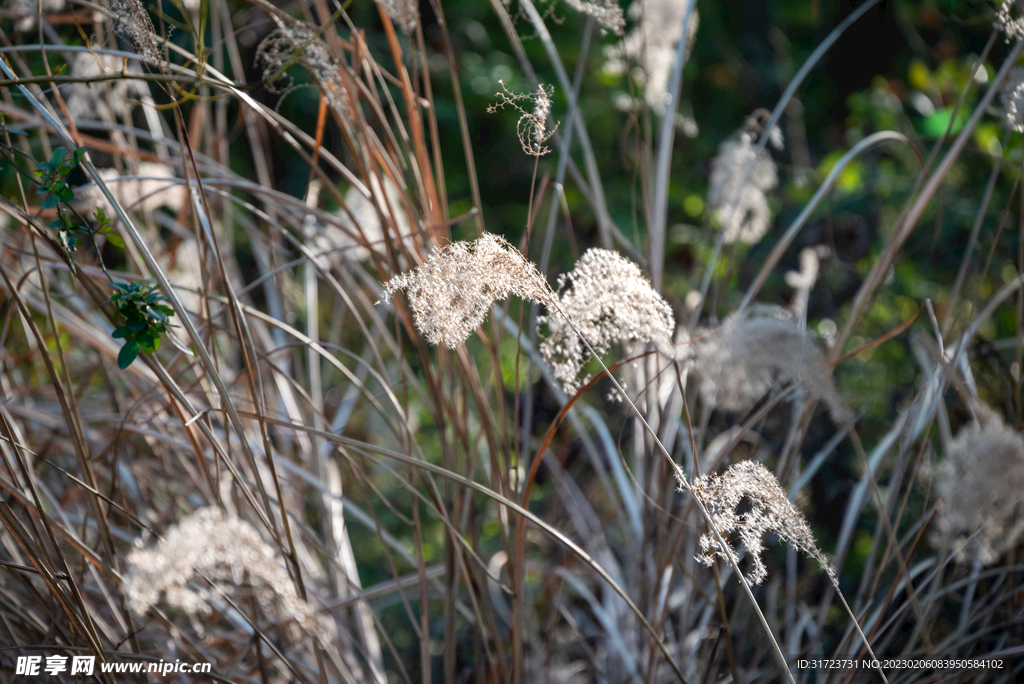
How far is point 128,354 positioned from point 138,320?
31mm

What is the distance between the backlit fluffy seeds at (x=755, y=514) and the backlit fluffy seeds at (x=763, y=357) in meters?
0.13

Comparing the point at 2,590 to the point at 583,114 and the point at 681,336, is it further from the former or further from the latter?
the point at 583,114

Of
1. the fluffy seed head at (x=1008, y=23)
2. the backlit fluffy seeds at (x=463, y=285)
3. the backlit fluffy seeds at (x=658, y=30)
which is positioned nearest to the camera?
the backlit fluffy seeds at (x=463, y=285)

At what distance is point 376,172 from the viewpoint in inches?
24.0

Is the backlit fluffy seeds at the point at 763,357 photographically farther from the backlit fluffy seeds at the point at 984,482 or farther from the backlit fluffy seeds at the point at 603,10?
the backlit fluffy seeds at the point at 603,10

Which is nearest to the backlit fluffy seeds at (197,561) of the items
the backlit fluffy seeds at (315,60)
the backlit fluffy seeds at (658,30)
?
the backlit fluffy seeds at (315,60)

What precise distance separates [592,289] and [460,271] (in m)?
0.11

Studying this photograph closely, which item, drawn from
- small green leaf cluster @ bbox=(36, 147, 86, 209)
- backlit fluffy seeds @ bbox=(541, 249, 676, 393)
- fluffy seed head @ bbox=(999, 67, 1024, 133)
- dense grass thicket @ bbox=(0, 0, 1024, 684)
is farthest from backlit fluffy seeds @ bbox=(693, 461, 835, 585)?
small green leaf cluster @ bbox=(36, 147, 86, 209)

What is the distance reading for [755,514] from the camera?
443 millimetres

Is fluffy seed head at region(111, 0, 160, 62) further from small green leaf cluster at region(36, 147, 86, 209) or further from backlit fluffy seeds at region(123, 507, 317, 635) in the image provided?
backlit fluffy seeds at region(123, 507, 317, 635)

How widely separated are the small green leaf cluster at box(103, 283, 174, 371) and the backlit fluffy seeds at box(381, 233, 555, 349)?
8.8 inches

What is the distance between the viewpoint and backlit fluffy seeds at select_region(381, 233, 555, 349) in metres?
0.40

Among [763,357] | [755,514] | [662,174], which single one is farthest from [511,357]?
[755,514]

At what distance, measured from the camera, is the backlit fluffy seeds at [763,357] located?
21.6 inches
